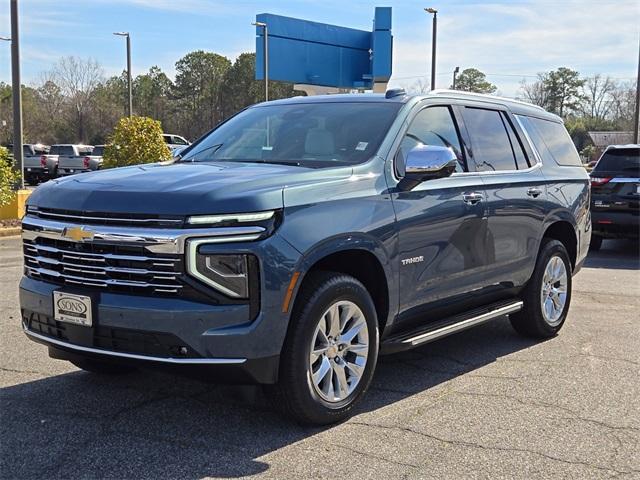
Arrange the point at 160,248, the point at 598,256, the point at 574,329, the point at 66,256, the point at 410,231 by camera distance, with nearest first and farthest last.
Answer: the point at 160,248, the point at 66,256, the point at 410,231, the point at 574,329, the point at 598,256

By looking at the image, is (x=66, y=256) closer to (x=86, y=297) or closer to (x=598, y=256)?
(x=86, y=297)

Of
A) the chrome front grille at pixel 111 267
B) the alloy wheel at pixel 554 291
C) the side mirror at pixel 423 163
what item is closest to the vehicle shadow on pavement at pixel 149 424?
the chrome front grille at pixel 111 267

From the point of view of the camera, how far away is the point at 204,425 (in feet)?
13.2

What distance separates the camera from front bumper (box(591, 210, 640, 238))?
449 inches

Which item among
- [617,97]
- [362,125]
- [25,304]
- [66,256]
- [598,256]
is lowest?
[598,256]

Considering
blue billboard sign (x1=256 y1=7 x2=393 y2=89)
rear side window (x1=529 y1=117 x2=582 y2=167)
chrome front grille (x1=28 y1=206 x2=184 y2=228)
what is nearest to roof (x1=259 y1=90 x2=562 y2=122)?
rear side window (x1=529 y1=117 x2=582 y2=167)

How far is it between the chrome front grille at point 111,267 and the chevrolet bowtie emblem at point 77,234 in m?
0.04

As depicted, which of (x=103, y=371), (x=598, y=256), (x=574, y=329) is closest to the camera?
(x=103, y=371)

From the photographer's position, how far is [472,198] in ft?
16.7

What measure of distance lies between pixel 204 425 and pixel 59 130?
6735cm

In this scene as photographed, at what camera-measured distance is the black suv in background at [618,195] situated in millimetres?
11438

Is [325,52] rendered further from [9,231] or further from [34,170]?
[9,231]

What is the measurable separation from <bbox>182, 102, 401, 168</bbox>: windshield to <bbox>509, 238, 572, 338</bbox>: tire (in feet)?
6.98

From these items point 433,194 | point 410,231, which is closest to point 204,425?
point 410,231
